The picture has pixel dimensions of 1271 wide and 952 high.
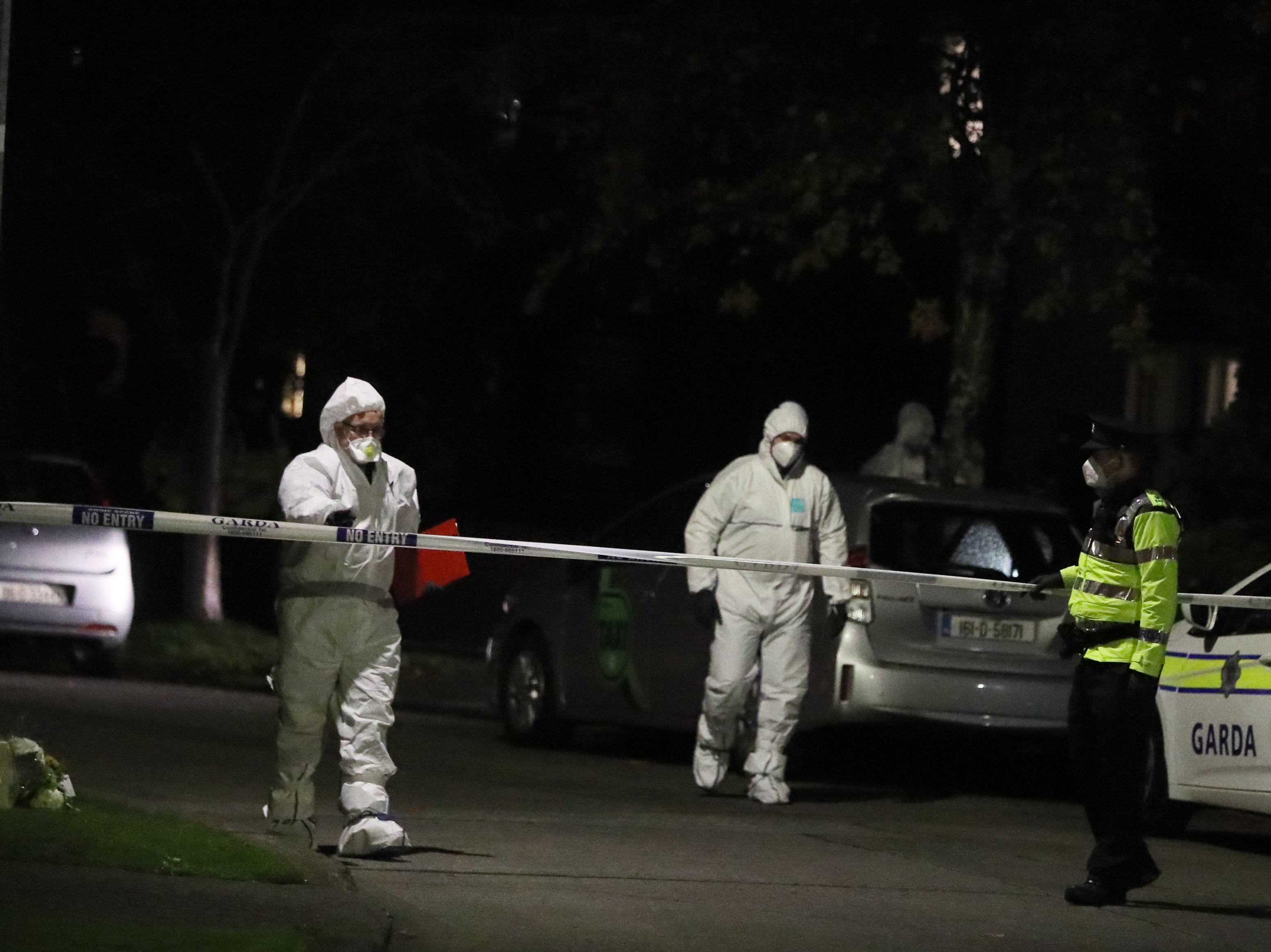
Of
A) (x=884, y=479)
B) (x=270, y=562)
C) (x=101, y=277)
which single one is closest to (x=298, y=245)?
(x=101, y=277)

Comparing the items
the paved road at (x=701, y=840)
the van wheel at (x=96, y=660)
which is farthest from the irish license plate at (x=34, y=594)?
the van wheel at (x=96, y=660)

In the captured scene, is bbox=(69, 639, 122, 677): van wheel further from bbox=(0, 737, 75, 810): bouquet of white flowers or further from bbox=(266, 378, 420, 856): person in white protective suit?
bbox=(266, 378, 420, 856): person in white protective suit

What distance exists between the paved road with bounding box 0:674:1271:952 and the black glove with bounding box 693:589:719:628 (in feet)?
2.82

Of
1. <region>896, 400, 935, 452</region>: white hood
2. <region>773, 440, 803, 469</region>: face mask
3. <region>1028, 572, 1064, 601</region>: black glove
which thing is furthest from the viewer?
<region>896, 400, 935, 452</region>: white hood

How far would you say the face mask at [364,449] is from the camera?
8875 mm

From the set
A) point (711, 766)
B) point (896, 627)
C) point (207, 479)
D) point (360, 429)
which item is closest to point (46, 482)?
Answer: point (207, 479)

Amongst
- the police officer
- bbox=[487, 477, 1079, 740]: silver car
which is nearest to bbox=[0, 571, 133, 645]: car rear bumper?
bbox=[487, 477, 1079, 740]: silver car

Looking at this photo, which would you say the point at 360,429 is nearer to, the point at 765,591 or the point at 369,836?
the point at 369,836

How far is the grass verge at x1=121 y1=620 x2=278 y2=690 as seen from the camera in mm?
18172

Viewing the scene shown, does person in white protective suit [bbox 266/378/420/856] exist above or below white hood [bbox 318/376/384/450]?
below

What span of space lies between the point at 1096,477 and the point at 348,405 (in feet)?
8.71

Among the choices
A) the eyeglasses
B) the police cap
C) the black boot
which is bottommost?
the black boot

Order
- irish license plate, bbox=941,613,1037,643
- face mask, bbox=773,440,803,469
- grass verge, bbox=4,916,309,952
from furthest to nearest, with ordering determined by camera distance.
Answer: irish license plate, bbox=941,613,1037,643
face mask, bbox=773,440,803,469
grass verge, bbox=4,916,309,952

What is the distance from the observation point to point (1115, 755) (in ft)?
27.9
